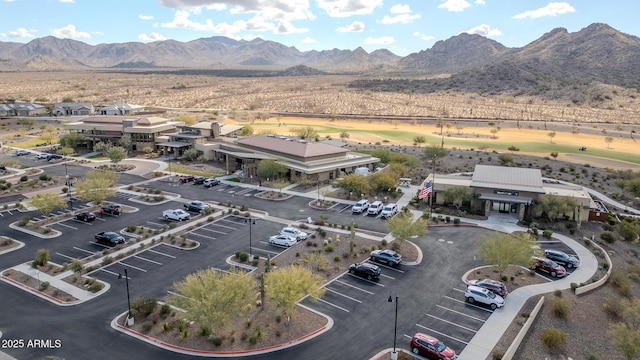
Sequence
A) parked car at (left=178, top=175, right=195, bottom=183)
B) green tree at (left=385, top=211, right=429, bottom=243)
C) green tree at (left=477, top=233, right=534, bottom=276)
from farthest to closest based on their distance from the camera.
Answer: parked car at (left=178, top=175, right=195, bottom=183), green tree at (left=385, top=211, right=429, bottom=243), green tree at (left=477, top=233, right=534, bottom=276)

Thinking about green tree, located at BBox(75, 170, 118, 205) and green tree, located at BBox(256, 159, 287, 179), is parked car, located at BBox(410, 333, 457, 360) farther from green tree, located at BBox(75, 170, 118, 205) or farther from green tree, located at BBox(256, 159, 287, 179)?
green tree, located at BBox(75, 170, 118, 205)

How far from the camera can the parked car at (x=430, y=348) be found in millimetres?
26734

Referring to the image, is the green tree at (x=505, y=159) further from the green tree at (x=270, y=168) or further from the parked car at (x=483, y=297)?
the parked car at (x=483, y=297)

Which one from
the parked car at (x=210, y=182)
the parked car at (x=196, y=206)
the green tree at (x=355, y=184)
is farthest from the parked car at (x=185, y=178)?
the green tree at (x=355, y=184)

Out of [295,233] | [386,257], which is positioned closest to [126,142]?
[295,233]

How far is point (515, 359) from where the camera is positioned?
2752 centimetres

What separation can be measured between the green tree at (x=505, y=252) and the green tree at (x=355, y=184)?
2416 centimetres

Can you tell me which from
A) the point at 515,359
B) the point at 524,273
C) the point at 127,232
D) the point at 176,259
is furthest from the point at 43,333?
the point at 524,273

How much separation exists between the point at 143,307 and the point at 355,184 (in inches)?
1397

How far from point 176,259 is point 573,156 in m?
87.5

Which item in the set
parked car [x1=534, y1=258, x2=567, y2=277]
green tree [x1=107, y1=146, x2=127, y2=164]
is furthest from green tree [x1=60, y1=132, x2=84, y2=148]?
parked car [x1=534, y1=258, x2=567, y2=277]

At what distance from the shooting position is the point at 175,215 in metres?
51.9

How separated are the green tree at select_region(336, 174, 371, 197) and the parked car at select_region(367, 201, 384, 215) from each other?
4.42m

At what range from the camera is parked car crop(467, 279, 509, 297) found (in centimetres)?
3475
